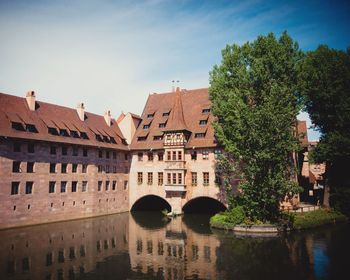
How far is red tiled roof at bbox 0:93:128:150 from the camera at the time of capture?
127ft

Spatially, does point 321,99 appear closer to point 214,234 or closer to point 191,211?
point 214,234

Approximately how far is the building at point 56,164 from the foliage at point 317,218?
29.0 metres

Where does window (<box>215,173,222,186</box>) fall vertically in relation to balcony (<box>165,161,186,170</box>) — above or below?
below

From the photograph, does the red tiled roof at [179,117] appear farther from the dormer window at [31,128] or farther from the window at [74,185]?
the dormer window at [31,128]

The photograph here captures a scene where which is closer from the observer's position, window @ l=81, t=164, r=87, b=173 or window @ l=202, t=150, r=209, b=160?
window @ l=202, t=150, r=209, b=160

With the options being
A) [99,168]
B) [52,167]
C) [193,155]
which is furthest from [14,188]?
[193,155]

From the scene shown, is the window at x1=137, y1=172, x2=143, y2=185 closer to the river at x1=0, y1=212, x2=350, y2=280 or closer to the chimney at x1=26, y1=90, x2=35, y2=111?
the river at x1=0, y1=212, x2=350, y2=280

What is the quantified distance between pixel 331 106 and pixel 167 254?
2833cm

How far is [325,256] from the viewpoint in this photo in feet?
80.0

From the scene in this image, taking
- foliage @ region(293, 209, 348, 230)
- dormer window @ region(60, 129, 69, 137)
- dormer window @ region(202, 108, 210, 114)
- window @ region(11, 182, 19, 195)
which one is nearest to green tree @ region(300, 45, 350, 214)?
foliage @ region(293, 209, 348, 230)

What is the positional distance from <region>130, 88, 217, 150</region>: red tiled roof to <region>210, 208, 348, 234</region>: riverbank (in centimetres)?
1267

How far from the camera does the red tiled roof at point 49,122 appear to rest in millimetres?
38656

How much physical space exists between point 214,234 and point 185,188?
13.8m

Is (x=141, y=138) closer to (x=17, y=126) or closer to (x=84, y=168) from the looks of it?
(x=84, y=168)
